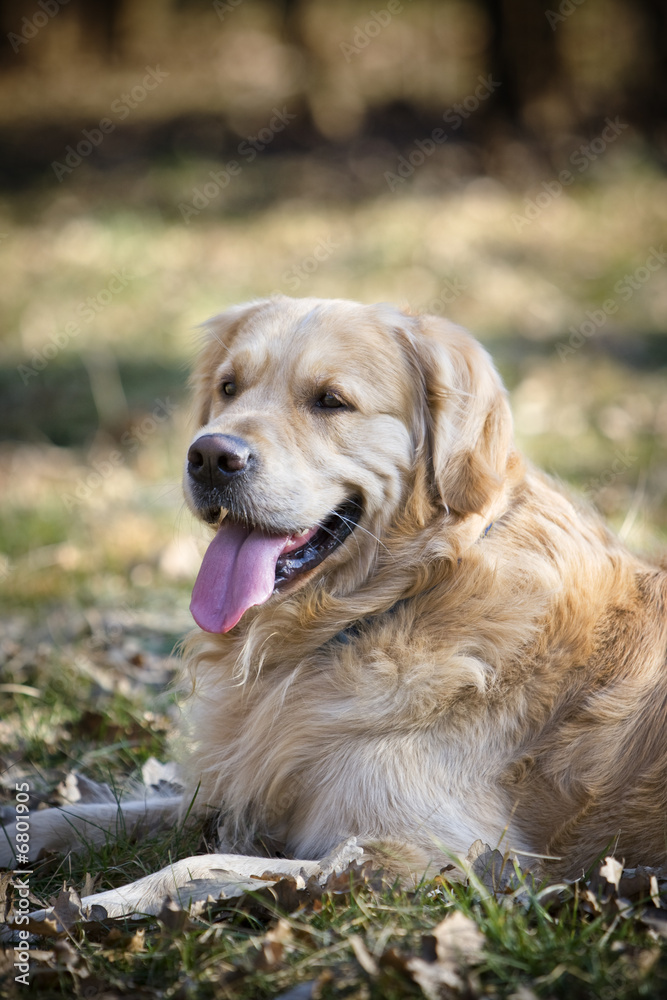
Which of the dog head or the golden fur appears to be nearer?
the golden fur

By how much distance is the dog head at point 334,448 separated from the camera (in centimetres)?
287

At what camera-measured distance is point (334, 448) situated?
2.98 meters

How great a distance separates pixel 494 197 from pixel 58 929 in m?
13.2

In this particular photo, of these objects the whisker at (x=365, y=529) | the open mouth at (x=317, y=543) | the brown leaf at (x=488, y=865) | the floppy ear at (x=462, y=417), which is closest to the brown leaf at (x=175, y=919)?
the brown leaf at (x=488, y=865)

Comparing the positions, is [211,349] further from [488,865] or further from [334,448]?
[488,865]

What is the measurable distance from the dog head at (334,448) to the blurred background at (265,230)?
671 millimetres

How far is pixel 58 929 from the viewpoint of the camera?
2262 mm

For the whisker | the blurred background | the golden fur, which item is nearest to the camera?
the golden fur

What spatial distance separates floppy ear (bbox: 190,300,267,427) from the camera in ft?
11.7

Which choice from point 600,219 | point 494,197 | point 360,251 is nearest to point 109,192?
point 360,251

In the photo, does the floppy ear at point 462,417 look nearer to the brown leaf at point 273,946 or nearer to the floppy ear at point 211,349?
the floppy ear at point 211,349

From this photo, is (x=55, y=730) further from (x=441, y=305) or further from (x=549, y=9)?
(x=549, y=9)

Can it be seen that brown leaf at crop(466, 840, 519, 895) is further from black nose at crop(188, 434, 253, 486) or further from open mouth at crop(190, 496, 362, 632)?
Answer: black nose at crop(188, 434, 253, 486)

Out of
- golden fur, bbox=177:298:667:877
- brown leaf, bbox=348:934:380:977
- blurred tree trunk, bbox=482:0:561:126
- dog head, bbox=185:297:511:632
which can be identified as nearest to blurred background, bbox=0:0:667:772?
blurred tree trunk, bbox=482:0:561:126
